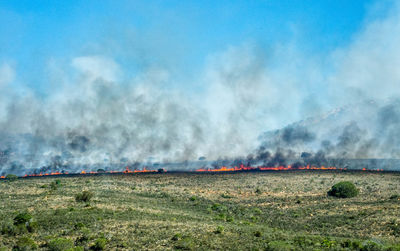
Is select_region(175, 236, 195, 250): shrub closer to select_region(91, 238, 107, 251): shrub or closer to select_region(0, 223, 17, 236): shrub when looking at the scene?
select_region(91, 238, 107, 251): shrub

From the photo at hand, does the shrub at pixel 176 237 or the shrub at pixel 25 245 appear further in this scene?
the shrub at pixel 176 237

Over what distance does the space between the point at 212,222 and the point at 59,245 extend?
691 inches

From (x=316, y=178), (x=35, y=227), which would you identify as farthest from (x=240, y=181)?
(x=35, y=227)

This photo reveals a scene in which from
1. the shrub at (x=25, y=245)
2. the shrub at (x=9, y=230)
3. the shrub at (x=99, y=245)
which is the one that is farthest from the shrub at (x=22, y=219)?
the shrub at (x=99, y=245)

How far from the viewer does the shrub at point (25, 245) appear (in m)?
27.0

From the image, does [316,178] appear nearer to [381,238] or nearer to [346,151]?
[381,238]

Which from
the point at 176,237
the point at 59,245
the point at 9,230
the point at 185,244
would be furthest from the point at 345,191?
the point at 9,230

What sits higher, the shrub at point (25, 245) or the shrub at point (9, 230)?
the shrub at point (9, 230)

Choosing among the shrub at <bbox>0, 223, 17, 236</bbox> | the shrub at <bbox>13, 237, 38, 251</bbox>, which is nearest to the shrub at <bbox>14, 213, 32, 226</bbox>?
the shrub at <bbox>0, 223, 17, 236</bbox>

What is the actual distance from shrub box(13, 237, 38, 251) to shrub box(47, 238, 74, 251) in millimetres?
1226

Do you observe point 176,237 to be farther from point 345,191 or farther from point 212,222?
point 345,191

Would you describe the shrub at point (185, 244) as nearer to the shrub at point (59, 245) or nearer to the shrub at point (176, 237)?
the shrub at point (176, 237)

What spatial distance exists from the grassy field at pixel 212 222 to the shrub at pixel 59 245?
1.8 inches

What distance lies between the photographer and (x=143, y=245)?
28078mm
